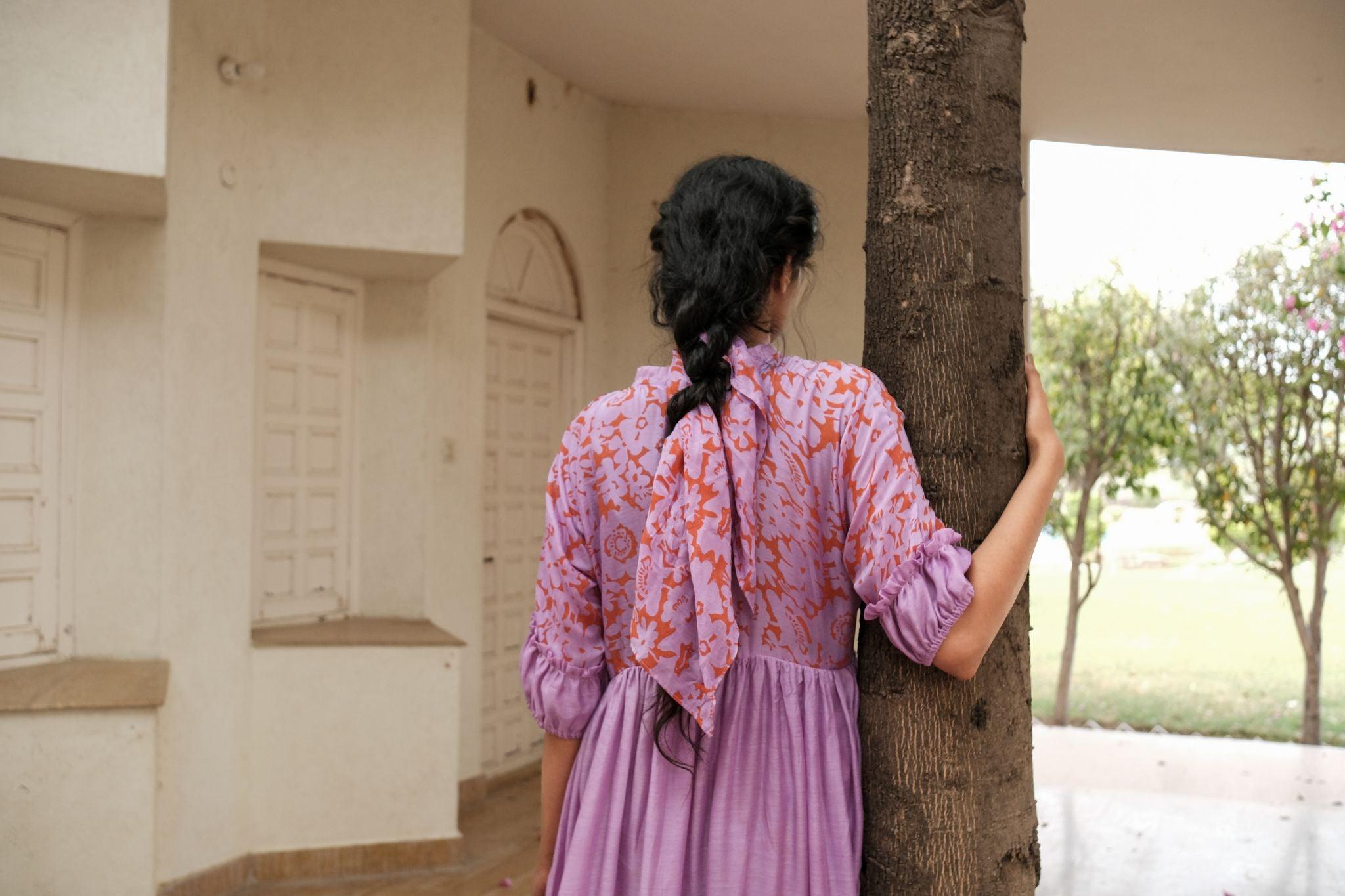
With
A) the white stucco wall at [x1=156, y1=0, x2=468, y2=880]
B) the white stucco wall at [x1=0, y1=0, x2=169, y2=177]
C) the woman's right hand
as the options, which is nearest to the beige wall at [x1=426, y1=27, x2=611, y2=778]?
the white stucco wall at [x1=156, y1=0, x2=468, y2=880]

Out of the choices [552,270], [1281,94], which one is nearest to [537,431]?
[552,270]

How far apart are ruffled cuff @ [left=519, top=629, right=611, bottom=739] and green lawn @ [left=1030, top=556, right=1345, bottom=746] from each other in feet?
30.5

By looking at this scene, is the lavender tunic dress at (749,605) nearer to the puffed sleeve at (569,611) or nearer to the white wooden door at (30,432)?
the puffed sleeve at (569,611)

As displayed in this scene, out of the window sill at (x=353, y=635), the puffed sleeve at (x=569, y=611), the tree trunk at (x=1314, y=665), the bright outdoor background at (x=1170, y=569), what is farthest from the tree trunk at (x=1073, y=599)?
the puffed sleeve at (x=569, y=611)

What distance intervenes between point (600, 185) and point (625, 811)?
594cm

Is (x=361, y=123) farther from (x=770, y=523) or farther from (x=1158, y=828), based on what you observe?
(x=1158, y=828)

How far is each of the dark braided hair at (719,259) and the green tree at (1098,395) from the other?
28.1 ft

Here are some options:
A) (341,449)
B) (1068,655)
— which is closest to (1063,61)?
(341,449)

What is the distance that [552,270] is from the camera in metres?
6.55

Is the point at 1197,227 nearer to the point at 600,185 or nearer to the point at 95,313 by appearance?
the point at 600,185

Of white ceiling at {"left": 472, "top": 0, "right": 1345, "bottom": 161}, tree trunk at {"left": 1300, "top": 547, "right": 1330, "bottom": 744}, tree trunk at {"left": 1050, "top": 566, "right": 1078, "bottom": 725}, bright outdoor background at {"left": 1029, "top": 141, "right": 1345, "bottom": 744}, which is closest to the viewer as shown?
white ceiling at {"left": 472, "top": 0, "right": 1345, "bottom": 161}

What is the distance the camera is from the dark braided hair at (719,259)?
1221 millimetres

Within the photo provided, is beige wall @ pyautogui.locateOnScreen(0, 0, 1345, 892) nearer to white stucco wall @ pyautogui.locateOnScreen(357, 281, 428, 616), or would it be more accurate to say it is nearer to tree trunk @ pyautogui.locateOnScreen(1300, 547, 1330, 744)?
white stucco wall @ pyautogui.locateOnScreen(357, 281, 428, 616)

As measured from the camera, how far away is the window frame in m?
4.68
